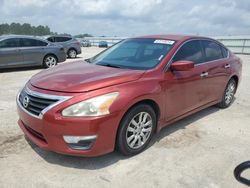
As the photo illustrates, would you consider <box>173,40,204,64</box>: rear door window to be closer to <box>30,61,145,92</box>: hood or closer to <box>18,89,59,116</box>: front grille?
<box>30,61,145,92</box>: hood

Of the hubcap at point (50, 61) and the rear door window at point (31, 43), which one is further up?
the rear door window at point (31, 43)

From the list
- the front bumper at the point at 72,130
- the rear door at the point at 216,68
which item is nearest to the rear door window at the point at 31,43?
the rear door at the point at 216,68

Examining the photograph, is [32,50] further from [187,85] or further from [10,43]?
[187,85]

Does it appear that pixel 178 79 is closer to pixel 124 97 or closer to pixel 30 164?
pixel 124 97

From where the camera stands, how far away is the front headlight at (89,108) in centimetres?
296

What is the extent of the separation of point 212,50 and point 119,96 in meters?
2.81

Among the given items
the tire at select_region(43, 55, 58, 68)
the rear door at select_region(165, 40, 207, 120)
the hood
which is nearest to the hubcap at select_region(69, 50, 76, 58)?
the tire at select_region(43, 55, 58, 68)

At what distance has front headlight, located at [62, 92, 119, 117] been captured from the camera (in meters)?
2.96

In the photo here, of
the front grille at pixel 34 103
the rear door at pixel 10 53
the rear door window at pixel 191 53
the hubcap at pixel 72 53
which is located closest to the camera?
the front grille at pixel 34 103

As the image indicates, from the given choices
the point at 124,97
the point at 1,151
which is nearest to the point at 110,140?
the point at 124,97

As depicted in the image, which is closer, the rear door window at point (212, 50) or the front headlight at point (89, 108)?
the front headlight at point (89, 108)

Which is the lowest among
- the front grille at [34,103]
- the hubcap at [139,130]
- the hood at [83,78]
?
the hubcap at [139,130]

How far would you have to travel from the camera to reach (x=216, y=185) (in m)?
2.99

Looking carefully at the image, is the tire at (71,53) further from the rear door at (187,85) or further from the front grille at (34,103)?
the front grille at (34,103)
